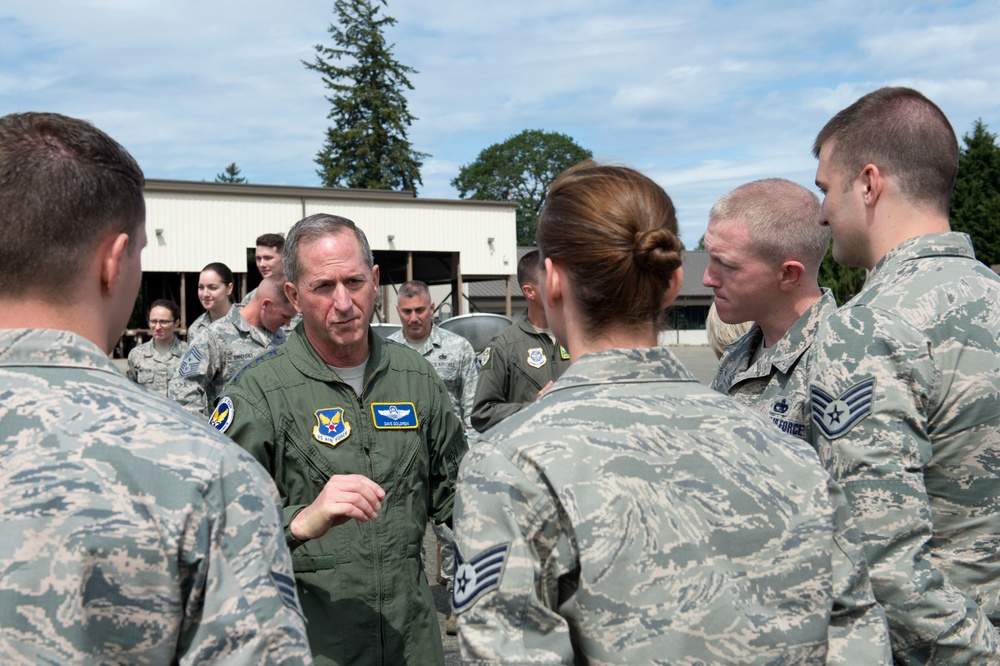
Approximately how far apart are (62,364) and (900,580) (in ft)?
6.32

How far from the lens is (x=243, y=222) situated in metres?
32.8

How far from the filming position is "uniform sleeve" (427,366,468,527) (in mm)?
3371

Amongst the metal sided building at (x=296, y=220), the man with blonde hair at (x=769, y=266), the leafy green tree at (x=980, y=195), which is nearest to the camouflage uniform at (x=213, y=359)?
the man with blonde hair at (x=769, y=266)

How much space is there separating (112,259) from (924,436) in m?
1.96

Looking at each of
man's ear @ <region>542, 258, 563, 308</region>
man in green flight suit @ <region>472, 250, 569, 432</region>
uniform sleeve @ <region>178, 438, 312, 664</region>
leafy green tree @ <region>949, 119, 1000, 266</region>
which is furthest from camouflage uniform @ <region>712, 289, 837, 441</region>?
leafy green tree @ <region>949, 119, 1000, 266</region>

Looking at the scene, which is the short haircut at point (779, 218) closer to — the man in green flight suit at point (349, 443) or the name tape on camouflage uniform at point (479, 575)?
the man in green flight suit at point (349, 443)

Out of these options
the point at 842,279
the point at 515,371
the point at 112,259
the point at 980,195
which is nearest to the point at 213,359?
the point at 515,371

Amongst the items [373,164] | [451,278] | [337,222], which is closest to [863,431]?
[337,222]

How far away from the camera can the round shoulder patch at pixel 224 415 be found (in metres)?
3.06

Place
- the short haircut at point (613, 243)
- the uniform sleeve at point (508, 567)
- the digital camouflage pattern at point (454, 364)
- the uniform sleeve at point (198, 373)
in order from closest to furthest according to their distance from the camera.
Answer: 1. the uniform sleeve at point (508, 567)
2. the short haircut at point (613, 243)
3. the uniform sleeve at point (198, 373)
4. the digital camouflage pattern at point (454, 364)

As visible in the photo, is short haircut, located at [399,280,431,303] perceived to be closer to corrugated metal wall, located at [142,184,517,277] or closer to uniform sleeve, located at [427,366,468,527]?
uniform sleeve, located at [427,366,468,527]

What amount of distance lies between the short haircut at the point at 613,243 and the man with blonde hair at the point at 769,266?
4.50ft

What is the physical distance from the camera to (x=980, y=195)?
1687 inches

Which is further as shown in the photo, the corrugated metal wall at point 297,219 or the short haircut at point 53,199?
the corrugated metal wall at point 297,219
